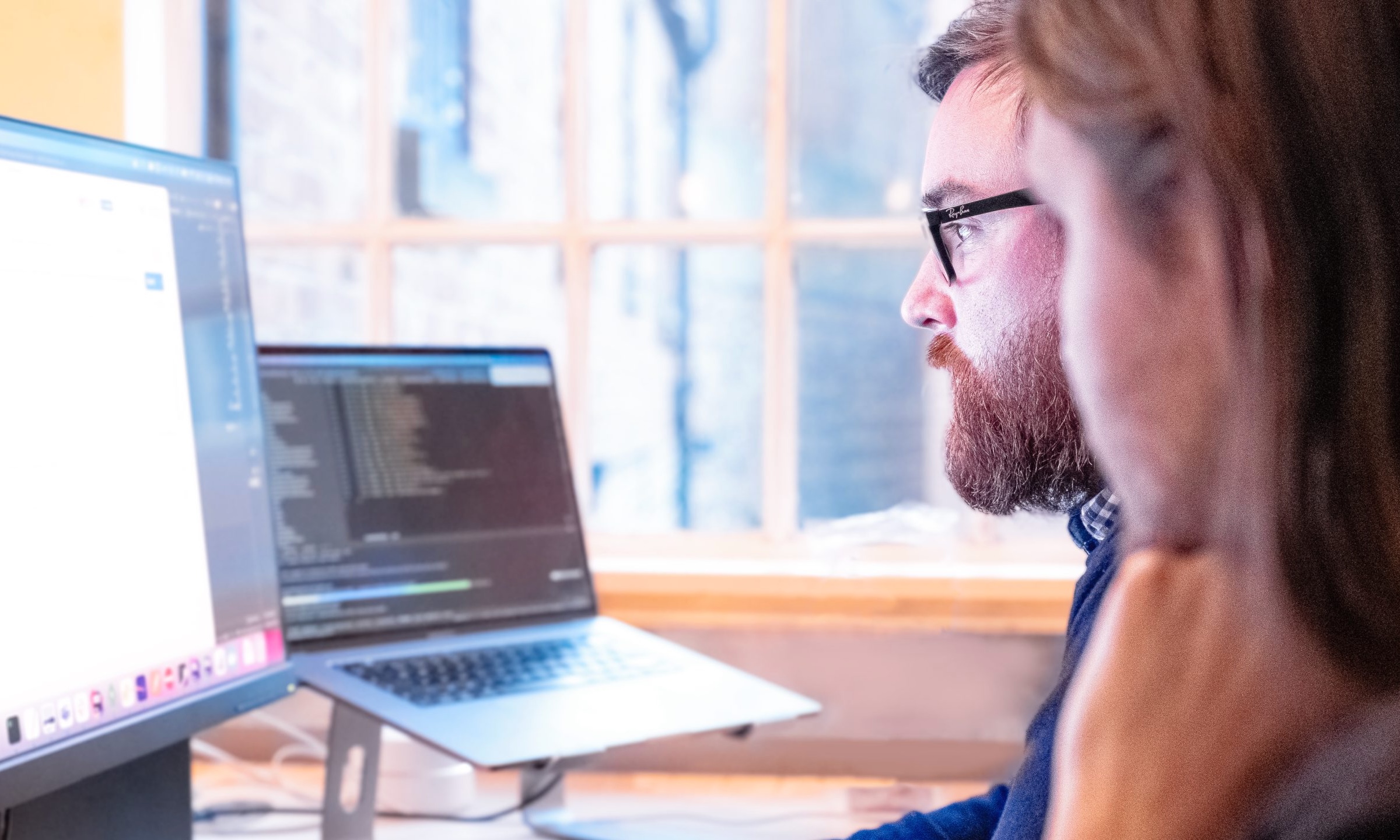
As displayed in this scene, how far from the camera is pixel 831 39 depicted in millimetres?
1540

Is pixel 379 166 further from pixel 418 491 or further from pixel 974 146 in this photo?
pixel 974 146

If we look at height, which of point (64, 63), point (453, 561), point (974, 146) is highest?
point (64, 63)

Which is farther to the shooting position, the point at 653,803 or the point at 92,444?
the point at 653,803

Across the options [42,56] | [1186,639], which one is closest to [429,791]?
[42,56]

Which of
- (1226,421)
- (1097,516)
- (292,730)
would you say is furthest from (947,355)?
(292,730)

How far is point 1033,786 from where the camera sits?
0.34m

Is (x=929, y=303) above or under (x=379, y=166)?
under

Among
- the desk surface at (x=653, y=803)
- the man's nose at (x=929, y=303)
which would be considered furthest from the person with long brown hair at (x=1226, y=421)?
the desk surface at (x=653, y=803)

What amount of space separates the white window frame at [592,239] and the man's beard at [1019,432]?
2.48ft

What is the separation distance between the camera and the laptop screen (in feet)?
3.59

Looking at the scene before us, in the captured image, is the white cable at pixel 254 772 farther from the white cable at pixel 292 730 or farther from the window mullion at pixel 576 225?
the window mullion at pixel 576 225

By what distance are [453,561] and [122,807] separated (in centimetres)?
42

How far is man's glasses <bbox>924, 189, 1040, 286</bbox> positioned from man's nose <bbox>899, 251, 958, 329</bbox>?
49 millimetres

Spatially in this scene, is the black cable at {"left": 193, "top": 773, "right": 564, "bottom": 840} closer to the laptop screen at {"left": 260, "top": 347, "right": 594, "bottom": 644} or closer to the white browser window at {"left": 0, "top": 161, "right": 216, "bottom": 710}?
the laptop screen at {"left": 260, "top": 347, "right": 594, "bottom": 644}
